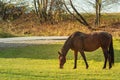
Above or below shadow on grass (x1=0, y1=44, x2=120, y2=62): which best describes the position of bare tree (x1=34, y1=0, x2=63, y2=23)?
below

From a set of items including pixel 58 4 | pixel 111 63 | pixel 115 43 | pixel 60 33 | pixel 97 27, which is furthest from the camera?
pixel 58 4

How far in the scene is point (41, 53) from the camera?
28.6 metres

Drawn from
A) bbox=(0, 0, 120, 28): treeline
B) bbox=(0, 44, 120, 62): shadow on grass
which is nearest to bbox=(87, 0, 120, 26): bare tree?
bbox=(0, 0, 120, 28): treeline

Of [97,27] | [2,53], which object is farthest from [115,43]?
[97,27]

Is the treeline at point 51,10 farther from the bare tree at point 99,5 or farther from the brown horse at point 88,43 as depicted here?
the brown horse at point 88,43

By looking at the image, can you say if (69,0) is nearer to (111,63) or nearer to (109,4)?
(109,4)

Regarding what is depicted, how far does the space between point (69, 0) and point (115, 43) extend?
2287 centimetres

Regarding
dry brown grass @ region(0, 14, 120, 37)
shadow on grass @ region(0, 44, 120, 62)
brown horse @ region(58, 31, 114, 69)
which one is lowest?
dry brown grass @ region(0, 14, 120, 37)

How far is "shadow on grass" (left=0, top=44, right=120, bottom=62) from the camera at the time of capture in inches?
1040

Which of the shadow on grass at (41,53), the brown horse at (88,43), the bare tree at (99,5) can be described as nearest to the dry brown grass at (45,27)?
the bare tree at (99,5)

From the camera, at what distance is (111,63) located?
723 inches

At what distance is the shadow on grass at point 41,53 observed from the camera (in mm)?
26422

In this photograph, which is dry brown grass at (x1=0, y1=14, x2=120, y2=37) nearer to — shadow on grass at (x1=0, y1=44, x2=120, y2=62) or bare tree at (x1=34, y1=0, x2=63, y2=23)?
bare tree at (x1=34, y1=0, x2=63, y2=23)

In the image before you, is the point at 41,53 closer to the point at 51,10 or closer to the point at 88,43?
the point at 88,43
